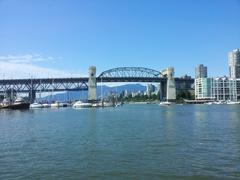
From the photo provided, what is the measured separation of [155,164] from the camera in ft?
62.7

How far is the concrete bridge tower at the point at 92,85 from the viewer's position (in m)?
192

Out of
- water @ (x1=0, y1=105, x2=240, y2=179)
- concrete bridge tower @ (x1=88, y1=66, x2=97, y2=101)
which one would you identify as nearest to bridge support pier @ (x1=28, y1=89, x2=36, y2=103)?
concrete bridge tower @ (x1=88, y1=66, x2=97, y2=101)

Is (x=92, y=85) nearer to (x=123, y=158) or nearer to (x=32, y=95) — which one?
(x=32, y=95)

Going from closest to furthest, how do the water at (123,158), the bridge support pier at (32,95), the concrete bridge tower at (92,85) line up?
the water at (123,158) → the bridge support pier at (32,95) → the concrete bridge tower at (92,85)

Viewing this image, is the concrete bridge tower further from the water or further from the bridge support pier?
the water

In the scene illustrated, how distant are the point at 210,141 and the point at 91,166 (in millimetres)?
11272

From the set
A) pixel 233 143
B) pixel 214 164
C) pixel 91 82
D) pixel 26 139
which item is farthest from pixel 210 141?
pixel 91 82

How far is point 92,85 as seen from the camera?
196 m

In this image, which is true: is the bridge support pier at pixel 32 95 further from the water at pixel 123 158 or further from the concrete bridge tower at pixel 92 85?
the water at pixel 123 158

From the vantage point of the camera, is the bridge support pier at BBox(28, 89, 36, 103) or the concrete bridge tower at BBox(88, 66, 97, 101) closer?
the bridge support pier at BBox(28, 89, 36, 103)

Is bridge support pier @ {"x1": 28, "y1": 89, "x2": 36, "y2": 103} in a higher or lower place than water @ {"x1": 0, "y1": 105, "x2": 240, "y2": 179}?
higher

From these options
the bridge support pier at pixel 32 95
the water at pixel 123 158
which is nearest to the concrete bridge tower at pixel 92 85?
the bridge support pier at pixel 32 95

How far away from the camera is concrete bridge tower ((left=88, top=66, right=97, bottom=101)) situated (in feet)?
630

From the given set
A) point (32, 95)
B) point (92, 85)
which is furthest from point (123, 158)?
point (32, 95)
